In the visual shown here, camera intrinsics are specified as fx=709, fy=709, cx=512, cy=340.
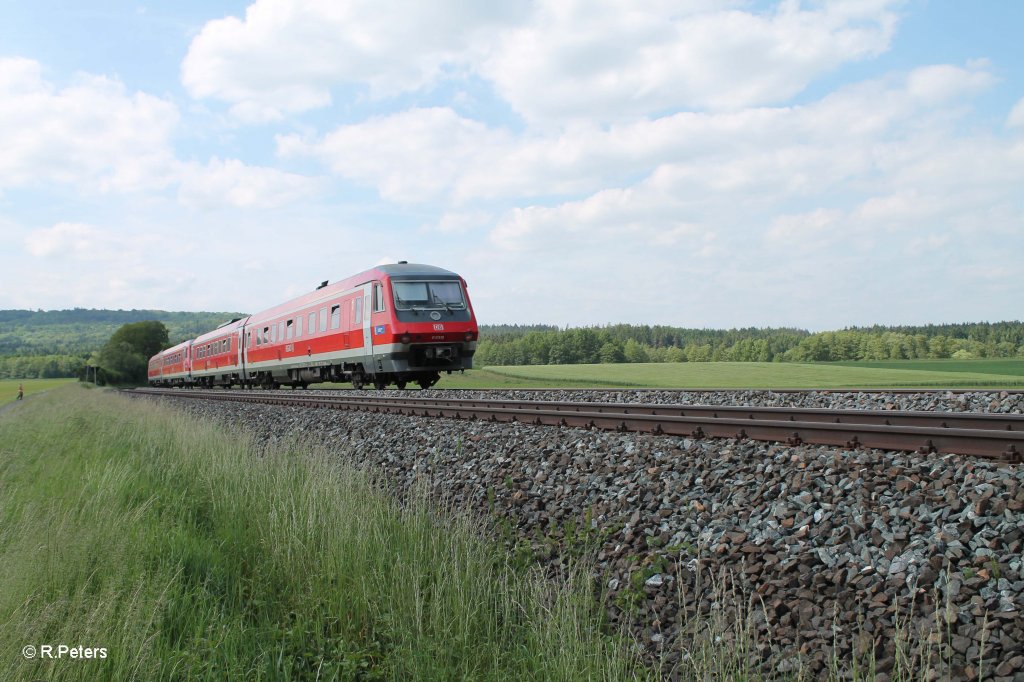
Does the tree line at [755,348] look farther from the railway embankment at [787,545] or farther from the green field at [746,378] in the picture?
the railway embankment at [787,545]

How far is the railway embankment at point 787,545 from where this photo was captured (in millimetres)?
3451

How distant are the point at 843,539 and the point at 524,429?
14.3 feet

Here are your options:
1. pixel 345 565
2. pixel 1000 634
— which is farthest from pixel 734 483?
pixel 345 565

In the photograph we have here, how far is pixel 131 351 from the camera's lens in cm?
7831

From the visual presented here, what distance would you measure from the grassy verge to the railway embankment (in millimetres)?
462

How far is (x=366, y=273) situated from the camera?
18.4m

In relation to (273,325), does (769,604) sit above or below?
below

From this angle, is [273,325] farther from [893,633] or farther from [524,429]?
[893,633]

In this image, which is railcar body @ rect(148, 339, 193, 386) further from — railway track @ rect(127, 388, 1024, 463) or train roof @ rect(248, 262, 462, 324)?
railway track @ rect(127, 388, 1024, 463)

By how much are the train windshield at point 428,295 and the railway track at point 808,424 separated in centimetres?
603

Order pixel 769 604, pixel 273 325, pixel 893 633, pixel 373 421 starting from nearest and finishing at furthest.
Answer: pixel 893 633
pixel 769 604
pixel 373 421
pixel 273 325

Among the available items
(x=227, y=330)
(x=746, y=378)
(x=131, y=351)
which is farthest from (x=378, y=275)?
(x=131, y=351)

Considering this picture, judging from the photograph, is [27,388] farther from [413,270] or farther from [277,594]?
[277,594]
